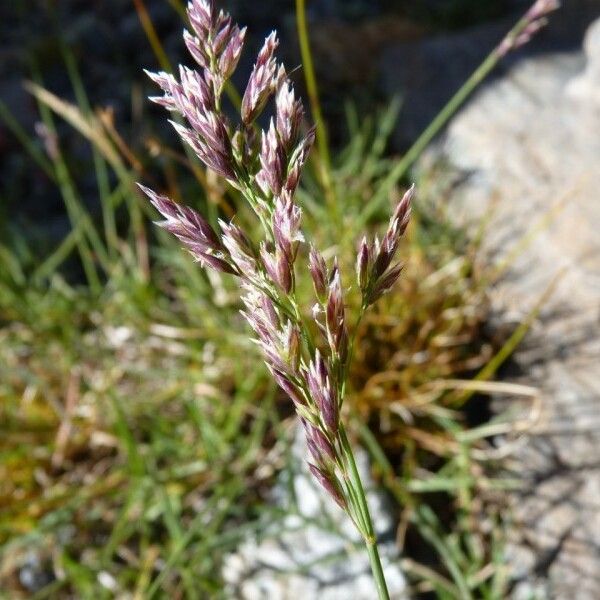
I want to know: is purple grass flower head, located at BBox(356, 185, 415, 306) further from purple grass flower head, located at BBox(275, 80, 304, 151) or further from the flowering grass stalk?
purple grass flower head, located at BBox(275, 80, 304, 151)

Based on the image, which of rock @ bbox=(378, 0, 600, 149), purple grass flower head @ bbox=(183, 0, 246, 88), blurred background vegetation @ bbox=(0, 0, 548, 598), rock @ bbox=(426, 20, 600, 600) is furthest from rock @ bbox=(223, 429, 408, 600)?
rock @ bbox=(378, 0, 600, 149)

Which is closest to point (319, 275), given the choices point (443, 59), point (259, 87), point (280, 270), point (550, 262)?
point (280, 270)

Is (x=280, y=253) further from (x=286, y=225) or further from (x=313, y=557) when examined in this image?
(x=313, y=557)

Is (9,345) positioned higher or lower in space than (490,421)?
lower

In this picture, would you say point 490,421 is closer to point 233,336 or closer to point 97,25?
point 233,336

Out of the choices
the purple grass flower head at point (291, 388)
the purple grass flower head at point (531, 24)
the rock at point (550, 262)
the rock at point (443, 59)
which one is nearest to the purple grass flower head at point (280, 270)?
the purple grass flower head at point (291, 388)

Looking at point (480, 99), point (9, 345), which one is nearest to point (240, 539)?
point (9, 345)
